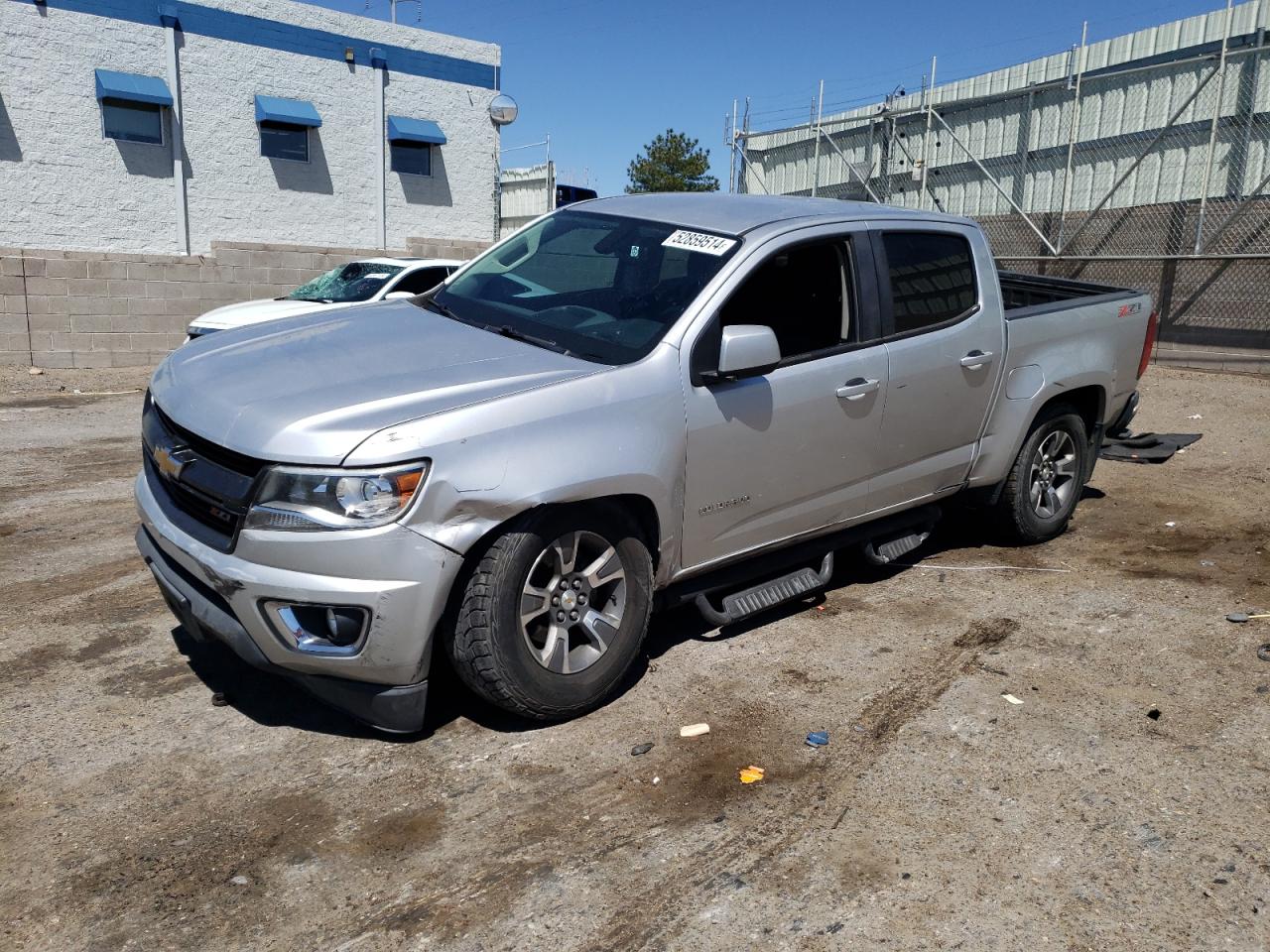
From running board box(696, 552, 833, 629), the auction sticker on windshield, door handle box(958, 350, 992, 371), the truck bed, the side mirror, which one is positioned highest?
the auction sticker on windshield

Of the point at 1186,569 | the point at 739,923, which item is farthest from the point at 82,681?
the point at 1186,569

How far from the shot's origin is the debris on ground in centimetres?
870

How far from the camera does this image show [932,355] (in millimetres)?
5047

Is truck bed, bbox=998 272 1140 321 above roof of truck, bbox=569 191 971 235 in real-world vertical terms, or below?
below

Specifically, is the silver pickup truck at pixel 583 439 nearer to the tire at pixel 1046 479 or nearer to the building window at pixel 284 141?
the tire at pixel 1046 479

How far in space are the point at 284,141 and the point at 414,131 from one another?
8.49 feet

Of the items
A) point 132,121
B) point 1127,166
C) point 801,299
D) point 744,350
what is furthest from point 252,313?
point 1127,166

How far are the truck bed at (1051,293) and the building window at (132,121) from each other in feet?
52.0

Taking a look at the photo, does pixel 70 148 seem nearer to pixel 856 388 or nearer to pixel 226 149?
pixel 226 149

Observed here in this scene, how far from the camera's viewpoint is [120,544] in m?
5.90

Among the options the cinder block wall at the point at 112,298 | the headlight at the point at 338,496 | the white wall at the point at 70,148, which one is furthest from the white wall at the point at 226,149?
the headlight at the point at 338,496

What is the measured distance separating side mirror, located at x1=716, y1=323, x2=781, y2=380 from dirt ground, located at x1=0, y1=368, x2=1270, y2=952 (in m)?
1.29

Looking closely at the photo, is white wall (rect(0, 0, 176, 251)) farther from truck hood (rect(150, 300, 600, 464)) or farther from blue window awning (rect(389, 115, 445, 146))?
truck hood (rect(150, 300, 600, 464))

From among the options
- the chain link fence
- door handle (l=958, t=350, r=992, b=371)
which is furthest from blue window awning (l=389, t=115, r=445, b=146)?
door handle (l=958, t=350, r=992, b=371)
